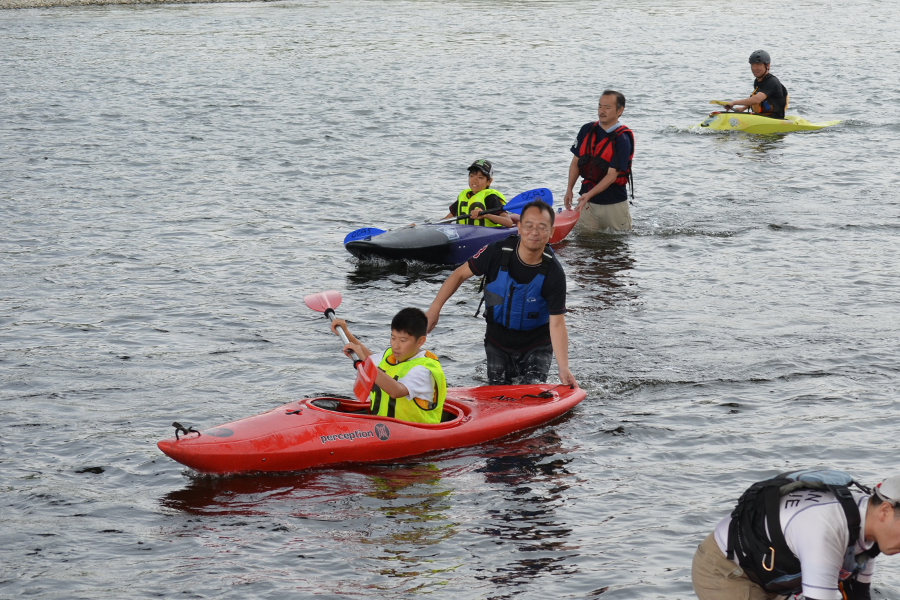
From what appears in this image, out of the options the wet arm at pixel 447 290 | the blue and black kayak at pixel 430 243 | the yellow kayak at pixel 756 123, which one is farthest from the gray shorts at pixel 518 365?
the yellow kayak at pixel 756 123

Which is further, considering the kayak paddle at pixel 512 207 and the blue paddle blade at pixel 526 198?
the blue paddle blade at pixel 526 198

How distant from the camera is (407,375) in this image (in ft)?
18.8

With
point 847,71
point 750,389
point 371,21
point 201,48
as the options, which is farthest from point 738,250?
point 371,21

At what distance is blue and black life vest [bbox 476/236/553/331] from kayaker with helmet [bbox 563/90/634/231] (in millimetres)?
3591

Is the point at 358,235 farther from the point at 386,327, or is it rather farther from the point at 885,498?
the point at 885,498

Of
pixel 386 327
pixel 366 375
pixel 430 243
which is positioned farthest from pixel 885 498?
pixel 430 243

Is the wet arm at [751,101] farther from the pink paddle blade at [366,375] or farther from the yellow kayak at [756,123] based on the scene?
the pink paddle blade at [366,375]

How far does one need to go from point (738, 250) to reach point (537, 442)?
5101 millimetres

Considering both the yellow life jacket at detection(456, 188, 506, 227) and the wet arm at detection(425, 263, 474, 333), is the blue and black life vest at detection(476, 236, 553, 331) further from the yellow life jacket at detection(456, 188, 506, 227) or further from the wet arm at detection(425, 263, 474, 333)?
the yellow life jacket at detection(456, 188, 506, 227)

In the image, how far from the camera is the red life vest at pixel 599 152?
31.3 ft

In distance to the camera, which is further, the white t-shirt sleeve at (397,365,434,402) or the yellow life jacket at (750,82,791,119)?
the yellow life jacket at (750,82,791,119)

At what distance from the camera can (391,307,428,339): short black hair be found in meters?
5.57

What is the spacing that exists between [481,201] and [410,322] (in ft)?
14.7

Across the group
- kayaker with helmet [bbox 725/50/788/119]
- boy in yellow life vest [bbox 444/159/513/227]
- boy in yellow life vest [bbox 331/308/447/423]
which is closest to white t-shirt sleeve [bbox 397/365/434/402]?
boy in yellow life vest [bbox 331/308/447/423]
